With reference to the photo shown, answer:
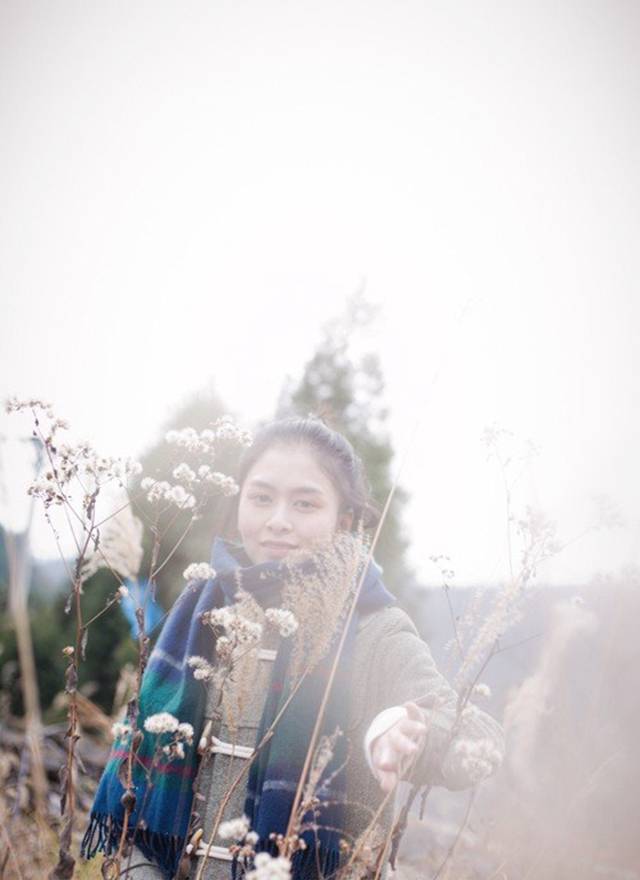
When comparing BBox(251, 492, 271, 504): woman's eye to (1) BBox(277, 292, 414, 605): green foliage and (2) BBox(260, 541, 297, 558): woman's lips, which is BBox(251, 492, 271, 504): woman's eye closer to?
(2) BBox(260, 541, 297, 558): woman's lips

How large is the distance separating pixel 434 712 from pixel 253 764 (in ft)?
2.13

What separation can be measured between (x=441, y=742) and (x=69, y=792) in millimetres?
769

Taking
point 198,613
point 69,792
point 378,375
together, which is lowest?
point 69,792

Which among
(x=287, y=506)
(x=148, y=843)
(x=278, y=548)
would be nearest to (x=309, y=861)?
(x=148, y=843)

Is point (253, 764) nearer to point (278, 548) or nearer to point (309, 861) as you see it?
point (309, 861)

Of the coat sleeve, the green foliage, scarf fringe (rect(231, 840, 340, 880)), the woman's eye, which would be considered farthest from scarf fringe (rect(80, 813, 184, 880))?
the green foliage

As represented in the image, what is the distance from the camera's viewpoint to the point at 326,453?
2.28 metres

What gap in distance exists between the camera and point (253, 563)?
2.19 meters

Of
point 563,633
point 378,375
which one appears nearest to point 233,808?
point 563,633

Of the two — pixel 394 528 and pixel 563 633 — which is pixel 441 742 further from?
pixel 394 528

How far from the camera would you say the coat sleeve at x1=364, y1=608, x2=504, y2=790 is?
1206mm

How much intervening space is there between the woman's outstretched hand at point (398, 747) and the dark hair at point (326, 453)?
858mm

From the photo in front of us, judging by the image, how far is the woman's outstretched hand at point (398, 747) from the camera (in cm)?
136

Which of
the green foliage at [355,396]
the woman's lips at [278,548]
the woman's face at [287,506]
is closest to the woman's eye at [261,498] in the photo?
the woman's face at [287,506]
